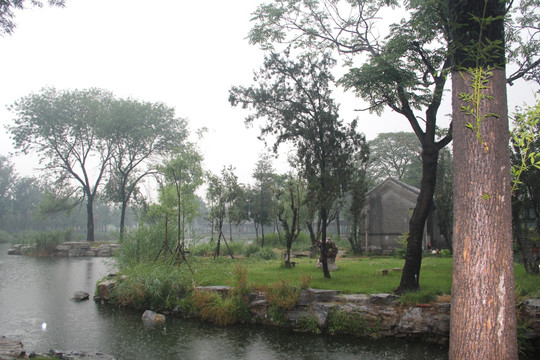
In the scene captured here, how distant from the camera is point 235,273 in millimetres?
11227

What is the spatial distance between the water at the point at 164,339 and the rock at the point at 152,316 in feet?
0.76

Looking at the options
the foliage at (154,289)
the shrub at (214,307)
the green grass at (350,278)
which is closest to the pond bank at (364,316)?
the shrub at (214,307)

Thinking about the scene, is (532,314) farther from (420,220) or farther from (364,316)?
(364,316)

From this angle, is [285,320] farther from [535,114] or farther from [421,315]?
[535,114]

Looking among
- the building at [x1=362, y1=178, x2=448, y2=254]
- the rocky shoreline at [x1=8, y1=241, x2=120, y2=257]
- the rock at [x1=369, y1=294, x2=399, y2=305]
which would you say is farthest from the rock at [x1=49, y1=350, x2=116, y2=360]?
the rocky shoreline at [x1=8, y1=241, x2=120, y2=257]

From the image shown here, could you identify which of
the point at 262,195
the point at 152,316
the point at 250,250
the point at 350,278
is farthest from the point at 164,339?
the point at 262,195

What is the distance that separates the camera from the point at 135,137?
40.8 m

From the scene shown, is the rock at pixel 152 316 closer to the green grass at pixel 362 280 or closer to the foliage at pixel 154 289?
the foliage at pixel 154 289

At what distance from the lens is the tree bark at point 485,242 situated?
9.23 ft

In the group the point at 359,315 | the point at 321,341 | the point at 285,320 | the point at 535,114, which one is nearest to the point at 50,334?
the point at 285,320

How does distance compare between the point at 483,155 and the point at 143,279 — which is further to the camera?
the point at 143,279

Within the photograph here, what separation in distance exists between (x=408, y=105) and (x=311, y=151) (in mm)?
3661

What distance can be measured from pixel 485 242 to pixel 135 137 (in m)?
41.3

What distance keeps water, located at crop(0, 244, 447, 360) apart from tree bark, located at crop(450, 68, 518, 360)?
5600 millimetres
